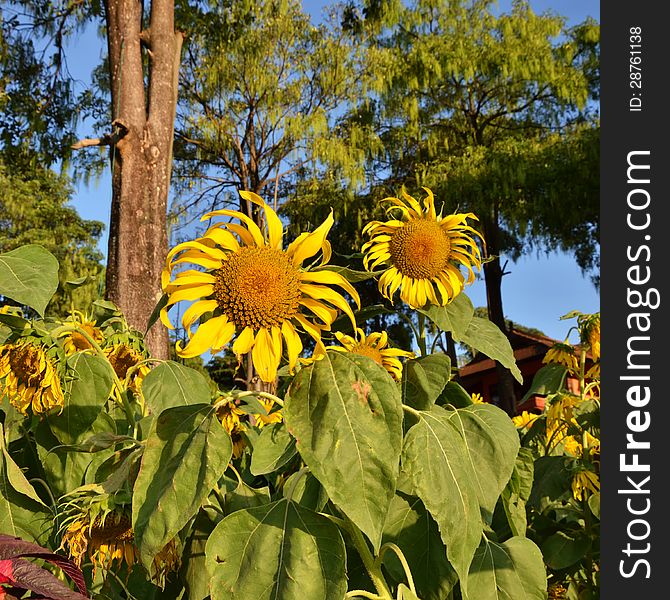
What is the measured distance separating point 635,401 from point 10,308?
0.93 meters

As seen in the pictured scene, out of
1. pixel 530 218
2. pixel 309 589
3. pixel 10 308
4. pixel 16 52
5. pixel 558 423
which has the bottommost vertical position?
pixel 309 589

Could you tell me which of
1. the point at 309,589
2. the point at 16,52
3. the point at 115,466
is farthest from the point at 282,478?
the point at 16,52

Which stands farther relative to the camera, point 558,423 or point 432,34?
point 432,34

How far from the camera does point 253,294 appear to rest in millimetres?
734

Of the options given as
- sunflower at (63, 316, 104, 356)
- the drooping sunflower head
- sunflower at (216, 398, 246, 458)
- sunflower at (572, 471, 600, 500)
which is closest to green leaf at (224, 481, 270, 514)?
sunflower at (216, 398, 246, 458)

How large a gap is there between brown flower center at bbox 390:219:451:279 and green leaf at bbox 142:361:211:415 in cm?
37

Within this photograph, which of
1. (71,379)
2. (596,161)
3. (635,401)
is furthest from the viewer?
(596,161)

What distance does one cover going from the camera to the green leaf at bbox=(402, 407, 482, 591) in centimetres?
70

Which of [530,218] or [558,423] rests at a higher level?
[530,218]

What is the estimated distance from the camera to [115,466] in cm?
86

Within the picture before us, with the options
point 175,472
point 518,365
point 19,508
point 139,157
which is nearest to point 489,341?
point 175,472

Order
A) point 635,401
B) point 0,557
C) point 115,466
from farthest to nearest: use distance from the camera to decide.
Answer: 1. point 635,401
2. point 115,466
3. point 0,557

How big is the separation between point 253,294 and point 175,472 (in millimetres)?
185

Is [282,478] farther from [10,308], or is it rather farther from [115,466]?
[10,308]
